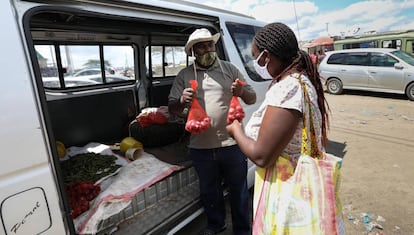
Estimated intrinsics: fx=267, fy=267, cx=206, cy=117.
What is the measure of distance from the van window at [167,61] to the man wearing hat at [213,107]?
2.37 metres

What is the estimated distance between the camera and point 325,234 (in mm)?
1279

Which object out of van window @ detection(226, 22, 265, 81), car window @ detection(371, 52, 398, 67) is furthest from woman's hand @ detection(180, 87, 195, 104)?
car window @ detection(371, 52, 398, 67)

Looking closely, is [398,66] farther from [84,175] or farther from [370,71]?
[84,175]

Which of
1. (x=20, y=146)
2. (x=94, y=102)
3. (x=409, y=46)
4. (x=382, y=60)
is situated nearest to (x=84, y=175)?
(x=94, y=102)

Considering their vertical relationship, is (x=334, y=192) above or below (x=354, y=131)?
above

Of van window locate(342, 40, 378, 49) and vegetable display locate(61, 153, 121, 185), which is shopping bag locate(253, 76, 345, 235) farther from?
van window locate(342, 40, 378, 49)

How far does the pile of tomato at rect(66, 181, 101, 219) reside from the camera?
83.0 inches

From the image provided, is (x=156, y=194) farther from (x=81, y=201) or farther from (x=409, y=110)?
(x=409, y=110)

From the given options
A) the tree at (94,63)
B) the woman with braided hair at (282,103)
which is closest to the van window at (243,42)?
the woman with braided hair at (282,103)

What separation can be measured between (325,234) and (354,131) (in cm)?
571

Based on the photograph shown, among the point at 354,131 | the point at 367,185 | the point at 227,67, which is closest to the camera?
the point at 227,67

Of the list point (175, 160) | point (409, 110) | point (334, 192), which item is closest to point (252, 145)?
point (334, 192)

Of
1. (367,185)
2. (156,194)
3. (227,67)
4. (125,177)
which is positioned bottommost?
(367,185)

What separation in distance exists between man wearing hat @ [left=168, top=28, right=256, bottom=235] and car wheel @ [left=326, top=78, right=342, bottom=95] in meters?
10.2
